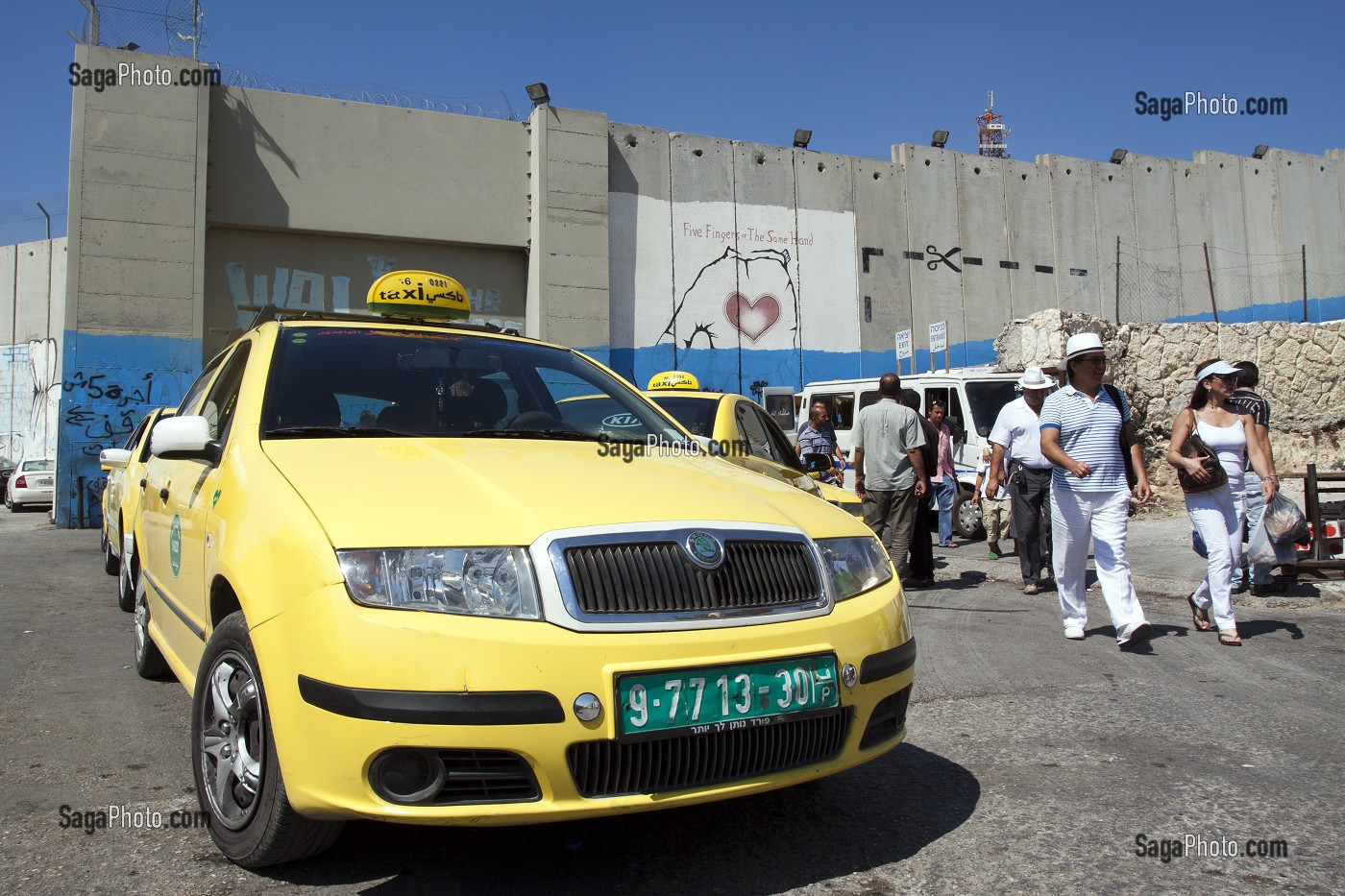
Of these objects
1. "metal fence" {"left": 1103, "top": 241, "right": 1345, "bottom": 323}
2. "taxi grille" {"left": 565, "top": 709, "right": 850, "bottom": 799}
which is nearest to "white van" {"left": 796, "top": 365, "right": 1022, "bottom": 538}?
"taxi grille" {"left": 565, "top": 709, "right": 850, "bottom": 799}

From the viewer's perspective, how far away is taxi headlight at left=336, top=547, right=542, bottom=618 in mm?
2283

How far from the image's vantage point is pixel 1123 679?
4895 millimetres

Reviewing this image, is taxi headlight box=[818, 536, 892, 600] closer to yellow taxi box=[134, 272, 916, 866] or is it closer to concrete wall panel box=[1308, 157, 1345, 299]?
yellow taxi box=[134, 272, 916, 866]

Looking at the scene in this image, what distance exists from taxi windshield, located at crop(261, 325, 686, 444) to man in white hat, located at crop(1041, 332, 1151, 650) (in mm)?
3030

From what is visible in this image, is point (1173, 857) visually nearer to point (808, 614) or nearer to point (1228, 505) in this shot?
point (808, 614)

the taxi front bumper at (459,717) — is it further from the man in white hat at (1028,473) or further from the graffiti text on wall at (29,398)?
the graffiti text on wall at (29,398)

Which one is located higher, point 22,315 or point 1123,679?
point 22,315

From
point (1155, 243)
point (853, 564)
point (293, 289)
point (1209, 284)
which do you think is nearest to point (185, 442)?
point (853, 564)

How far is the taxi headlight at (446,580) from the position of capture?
2.28 metres

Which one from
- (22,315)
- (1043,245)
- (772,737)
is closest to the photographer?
(772,737)

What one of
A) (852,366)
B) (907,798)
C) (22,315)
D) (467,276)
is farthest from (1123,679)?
(22,315)

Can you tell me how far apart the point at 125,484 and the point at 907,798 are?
500 centimetres

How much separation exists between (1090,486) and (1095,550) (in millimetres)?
437

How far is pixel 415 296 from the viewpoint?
20.9ft
